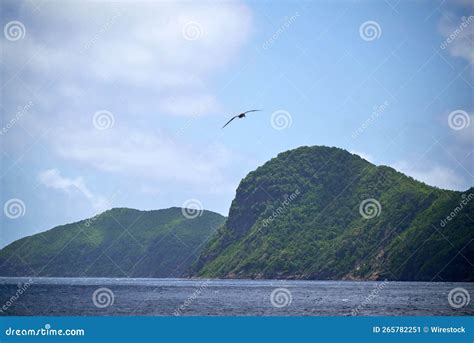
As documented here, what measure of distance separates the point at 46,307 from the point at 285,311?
104 ft

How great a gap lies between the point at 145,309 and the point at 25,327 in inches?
1511

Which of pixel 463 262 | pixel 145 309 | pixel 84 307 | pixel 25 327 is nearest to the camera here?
pixel 25 327

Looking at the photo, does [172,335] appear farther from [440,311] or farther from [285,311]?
[440,311]

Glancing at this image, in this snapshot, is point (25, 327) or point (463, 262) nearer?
point (25, 327)

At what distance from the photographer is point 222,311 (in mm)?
74438

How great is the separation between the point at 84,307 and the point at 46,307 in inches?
206

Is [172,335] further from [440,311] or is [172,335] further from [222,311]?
[440,311]

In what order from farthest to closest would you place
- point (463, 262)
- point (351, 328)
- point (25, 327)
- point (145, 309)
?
point (463, 262) → point (145, 309) → point (351, 328) → point (25, 327)

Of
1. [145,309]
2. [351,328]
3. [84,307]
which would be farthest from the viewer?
[84,307]

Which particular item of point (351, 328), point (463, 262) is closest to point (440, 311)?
point (351, 328)

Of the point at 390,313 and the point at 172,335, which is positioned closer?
the point at 172,335

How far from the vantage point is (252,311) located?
246 feet

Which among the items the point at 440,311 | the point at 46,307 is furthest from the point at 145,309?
the point at 440,311

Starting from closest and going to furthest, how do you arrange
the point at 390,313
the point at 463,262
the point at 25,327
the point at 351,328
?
the point at 25,327 → the point at 351,328 → the point at 390,313 → the point at 463,262
